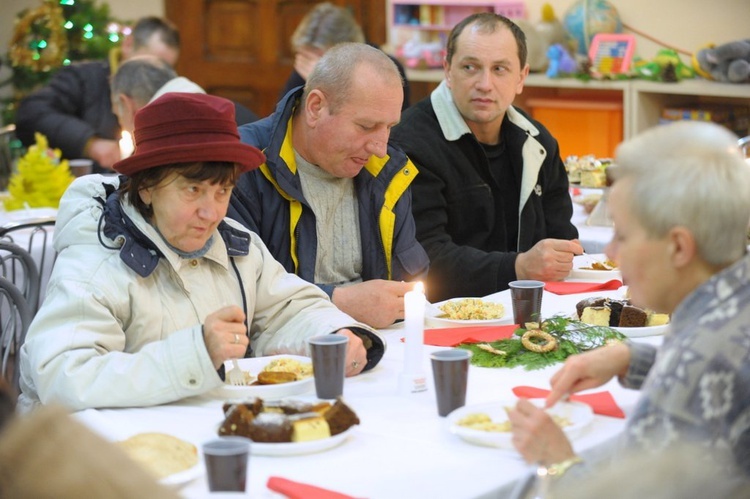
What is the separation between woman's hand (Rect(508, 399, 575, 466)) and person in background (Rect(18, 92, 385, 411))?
1.84 ft

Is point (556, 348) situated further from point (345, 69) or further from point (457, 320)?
point (345, 69)

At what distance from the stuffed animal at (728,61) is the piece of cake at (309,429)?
4.87 metres

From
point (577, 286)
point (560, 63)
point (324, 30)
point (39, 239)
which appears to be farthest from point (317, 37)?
point (577, 286)

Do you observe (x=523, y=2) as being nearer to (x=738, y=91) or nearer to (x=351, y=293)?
(x=738, y=91)

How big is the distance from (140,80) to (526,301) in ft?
9.23

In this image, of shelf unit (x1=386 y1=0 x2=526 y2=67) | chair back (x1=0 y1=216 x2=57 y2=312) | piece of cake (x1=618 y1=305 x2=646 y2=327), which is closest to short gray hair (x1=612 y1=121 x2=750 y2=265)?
piece of cake (x1=618 y1=305 x2=646 y2=327)

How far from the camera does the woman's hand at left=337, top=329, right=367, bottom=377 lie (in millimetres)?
2312

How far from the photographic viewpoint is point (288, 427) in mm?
1869

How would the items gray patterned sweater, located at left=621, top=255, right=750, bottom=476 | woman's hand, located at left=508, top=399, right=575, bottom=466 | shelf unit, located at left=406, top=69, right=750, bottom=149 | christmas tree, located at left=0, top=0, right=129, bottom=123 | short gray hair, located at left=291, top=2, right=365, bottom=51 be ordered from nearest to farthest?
gray patterned sweater, located at left=621, top=255, right=750, bottom=476 < woman's hand, located at left=508, top=399, right=575, bottom=466 < short gray hair, located at left=291, top=2, right=365, bottom=51 < shelf unit, located at left=406, top=69, right=750, bottom=149 < christmas tree, located at left=0, top=0, right=129, bottom=123

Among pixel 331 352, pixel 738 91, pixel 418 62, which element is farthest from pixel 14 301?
pixel 418 62

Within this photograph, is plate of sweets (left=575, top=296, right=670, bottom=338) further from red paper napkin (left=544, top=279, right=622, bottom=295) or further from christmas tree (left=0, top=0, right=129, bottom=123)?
christmas tree (left=0, top=0, right=129, bottom=123)

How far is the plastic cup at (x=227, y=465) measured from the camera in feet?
5.28

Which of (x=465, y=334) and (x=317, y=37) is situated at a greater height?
(x=317, y=37)

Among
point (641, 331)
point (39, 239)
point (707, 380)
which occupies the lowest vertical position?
→ point (39, 239)
